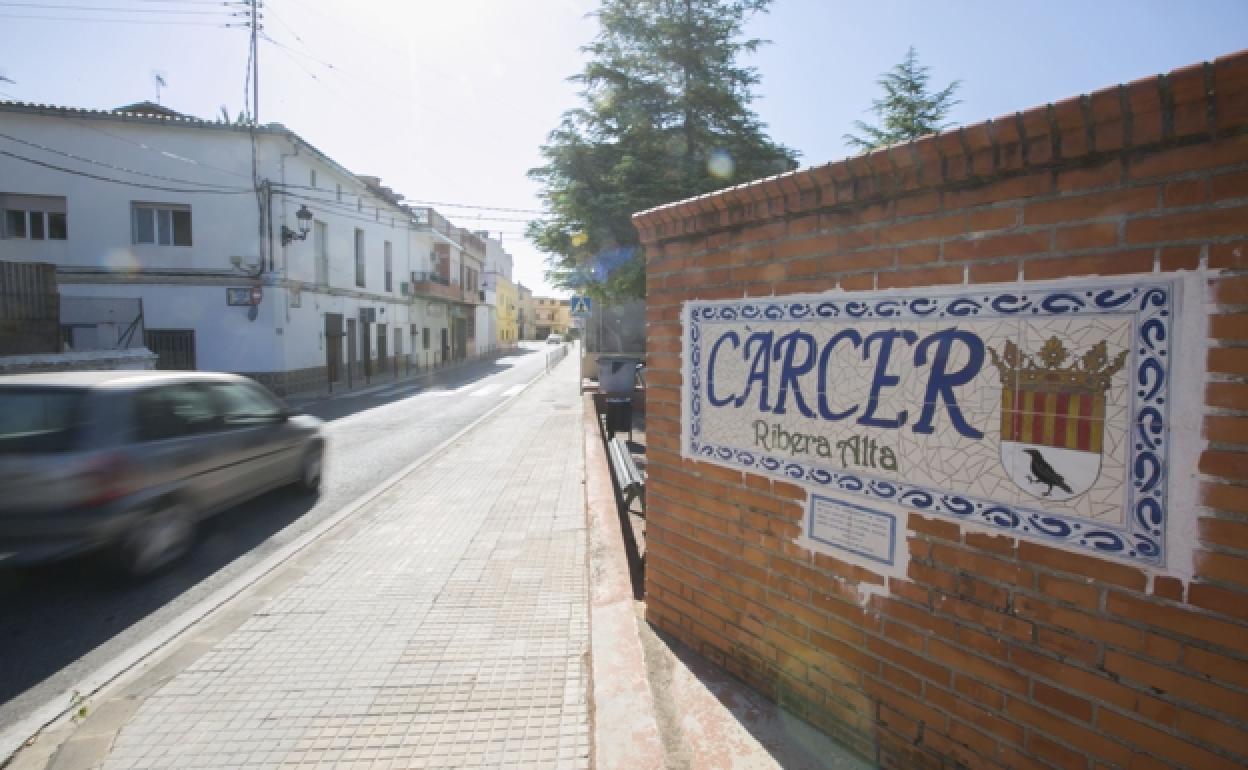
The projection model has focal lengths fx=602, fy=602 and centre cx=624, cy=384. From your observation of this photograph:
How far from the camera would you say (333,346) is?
22625 mm

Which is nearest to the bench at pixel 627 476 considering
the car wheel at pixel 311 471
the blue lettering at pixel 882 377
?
the blue lettering at pixel 882 377

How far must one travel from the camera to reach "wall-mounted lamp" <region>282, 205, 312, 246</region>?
61.8ft

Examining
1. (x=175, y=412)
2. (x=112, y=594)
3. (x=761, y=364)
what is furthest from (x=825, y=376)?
(x=175, y=412)

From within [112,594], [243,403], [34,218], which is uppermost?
[34,218]

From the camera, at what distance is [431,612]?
3.97 meters

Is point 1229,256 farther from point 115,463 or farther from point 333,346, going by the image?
point 333,346

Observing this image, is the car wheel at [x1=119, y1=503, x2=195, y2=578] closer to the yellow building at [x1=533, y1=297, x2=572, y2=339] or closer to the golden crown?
the golden crown

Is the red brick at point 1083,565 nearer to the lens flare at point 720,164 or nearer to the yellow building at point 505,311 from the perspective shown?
the lens flare at point 720,164

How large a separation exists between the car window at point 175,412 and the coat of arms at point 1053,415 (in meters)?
5.64

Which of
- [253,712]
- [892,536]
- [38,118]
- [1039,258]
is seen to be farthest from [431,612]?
[38,118]

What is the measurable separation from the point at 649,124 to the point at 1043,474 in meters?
15.2

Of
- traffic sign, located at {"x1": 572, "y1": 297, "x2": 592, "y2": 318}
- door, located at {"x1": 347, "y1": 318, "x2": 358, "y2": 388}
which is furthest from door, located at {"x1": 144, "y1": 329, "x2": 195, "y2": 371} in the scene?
traffic sign, located at {"x1": 572, "y1": 297, "x2": 592, "y2": 318}

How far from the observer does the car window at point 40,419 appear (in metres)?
4.18

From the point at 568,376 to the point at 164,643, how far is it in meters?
23.0
